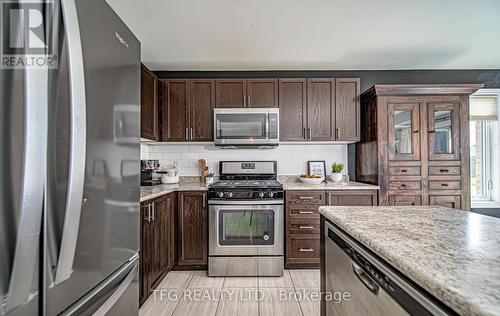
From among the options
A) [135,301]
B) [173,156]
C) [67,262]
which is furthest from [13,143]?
[173,156]

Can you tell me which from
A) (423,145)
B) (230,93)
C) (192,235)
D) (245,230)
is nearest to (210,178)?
(192,235)

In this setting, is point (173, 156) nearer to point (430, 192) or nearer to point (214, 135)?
point (214, 135)

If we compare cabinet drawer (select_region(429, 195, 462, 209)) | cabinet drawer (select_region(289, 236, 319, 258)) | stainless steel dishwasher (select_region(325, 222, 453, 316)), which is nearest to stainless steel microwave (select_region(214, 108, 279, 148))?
cabinet drawer (select_region(289, 236, 319, 258))

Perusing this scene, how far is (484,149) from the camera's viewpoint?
11.0ft

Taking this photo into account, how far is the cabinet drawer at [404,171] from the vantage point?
8.94 ft

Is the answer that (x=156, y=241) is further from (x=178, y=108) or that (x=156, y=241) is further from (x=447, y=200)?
(x=447, y=200)

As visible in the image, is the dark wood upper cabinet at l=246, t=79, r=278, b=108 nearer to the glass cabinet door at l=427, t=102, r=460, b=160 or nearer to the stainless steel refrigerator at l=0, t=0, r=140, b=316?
the glass cabinet door at l=427, t=102, r=460, b=160

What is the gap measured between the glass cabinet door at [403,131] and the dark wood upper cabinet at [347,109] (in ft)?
1.31

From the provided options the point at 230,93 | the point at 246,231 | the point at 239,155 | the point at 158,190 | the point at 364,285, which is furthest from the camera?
the point at 239,155

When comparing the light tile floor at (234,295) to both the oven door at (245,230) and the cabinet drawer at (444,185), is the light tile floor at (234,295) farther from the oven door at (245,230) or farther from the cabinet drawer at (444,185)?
the cabinet drawer at (444,185)

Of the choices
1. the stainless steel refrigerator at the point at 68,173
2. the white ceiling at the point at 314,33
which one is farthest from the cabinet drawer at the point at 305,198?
the stainless steel refrigerator at the point at 68,173

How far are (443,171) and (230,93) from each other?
2.63m

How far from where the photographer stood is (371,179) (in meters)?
2.88

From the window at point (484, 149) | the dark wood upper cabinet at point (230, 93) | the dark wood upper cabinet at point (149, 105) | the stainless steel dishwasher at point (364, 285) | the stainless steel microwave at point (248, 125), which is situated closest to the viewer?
the stainless steel dishwasher at point (364, 285)
